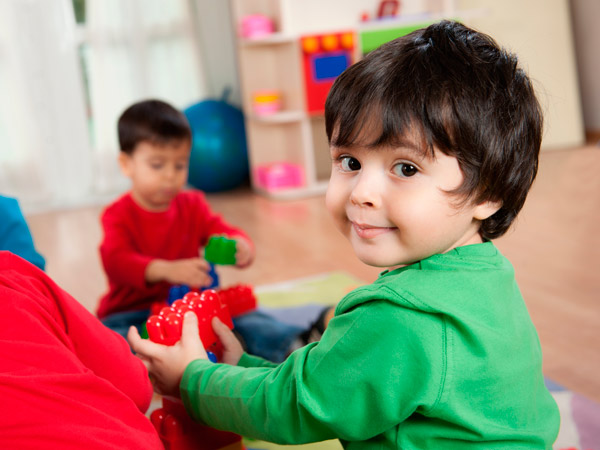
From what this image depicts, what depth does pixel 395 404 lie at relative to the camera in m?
0.64

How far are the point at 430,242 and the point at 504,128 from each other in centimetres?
13

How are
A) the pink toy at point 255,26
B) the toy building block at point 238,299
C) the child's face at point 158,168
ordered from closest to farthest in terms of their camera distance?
the toy building block at point 238,299 → the child's face at point 158,168 → the pink toy at point 255,26

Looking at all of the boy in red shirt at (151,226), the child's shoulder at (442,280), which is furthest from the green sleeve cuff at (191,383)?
the boy in red shirt at (151,226)

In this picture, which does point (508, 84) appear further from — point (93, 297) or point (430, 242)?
point (93, 297)

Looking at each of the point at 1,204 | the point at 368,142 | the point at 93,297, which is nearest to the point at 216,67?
the point at 93,297

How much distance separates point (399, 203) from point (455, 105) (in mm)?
101

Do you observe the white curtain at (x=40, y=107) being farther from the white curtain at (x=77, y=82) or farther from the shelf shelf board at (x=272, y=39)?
the shelf shelf board at (x=272, y=39)

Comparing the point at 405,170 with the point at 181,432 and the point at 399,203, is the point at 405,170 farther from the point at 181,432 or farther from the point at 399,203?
the point at 181,432

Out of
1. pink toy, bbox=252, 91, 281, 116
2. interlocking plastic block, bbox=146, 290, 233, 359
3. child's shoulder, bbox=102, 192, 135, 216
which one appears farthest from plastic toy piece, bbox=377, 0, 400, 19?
interlocking plastic block, bbox=146, 290, 233, 359

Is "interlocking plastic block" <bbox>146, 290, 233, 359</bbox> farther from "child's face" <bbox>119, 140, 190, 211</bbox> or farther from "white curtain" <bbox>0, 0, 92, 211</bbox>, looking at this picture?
"white curtain" <bbox>0, 0, 92, 211</bbox>

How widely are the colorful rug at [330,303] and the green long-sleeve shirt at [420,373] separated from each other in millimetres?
344

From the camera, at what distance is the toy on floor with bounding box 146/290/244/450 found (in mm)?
843

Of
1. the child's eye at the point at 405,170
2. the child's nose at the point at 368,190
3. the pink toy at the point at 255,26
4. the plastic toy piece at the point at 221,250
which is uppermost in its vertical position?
the pink toy at the point at 255,26

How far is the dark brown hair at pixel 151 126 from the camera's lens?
4.92 feet
